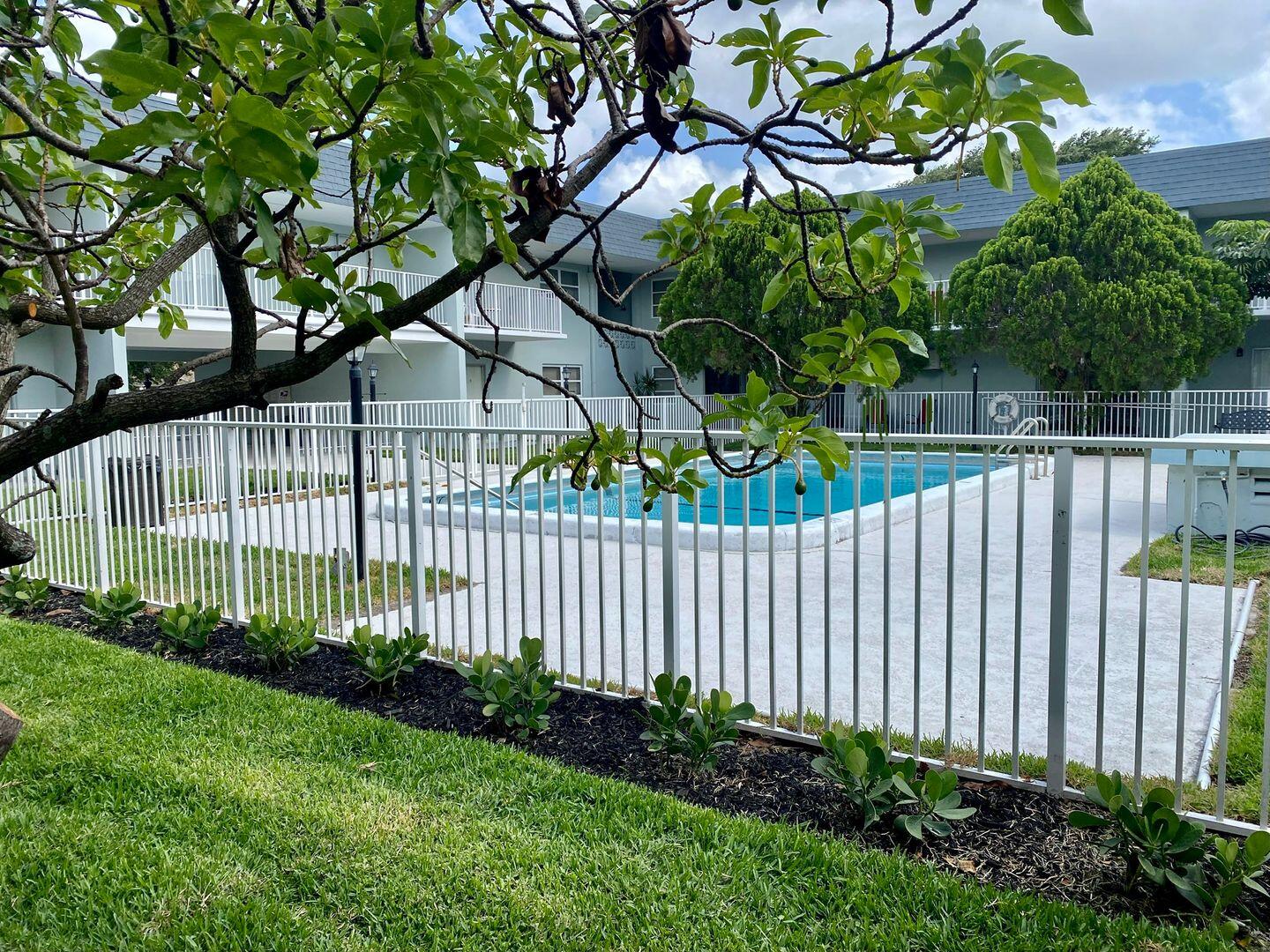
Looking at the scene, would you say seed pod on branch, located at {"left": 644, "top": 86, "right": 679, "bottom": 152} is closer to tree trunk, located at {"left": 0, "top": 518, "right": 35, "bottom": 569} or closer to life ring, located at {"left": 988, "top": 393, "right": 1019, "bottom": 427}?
tree trunk, located at {"left": 0, "top": 518, "right": 35, "bottom": 569}

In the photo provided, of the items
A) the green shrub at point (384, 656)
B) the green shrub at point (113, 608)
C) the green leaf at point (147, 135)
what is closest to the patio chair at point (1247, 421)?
the green shrub at point (384, 656)

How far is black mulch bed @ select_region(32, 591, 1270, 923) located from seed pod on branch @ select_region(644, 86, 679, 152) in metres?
2.35

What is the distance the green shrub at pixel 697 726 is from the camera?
341 centimetres

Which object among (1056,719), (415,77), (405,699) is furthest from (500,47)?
(405,699)

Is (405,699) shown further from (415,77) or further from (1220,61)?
(1220,61)

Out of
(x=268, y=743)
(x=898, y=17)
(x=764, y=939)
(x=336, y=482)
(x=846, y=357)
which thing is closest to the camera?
(x=898, y=17)

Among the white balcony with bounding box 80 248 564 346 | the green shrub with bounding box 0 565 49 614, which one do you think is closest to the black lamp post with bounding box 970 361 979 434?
the white balcony with bounding box 80 248 564 346

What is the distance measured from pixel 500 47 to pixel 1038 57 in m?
1.31

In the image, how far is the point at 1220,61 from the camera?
2200 cm

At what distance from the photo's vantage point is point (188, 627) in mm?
5000

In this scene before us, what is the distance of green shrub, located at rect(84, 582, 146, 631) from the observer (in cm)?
539

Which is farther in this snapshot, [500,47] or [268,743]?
[268,743]

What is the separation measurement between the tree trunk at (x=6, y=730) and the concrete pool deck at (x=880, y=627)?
2006mm

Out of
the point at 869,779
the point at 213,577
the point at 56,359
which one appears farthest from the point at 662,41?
the point at 56,359
